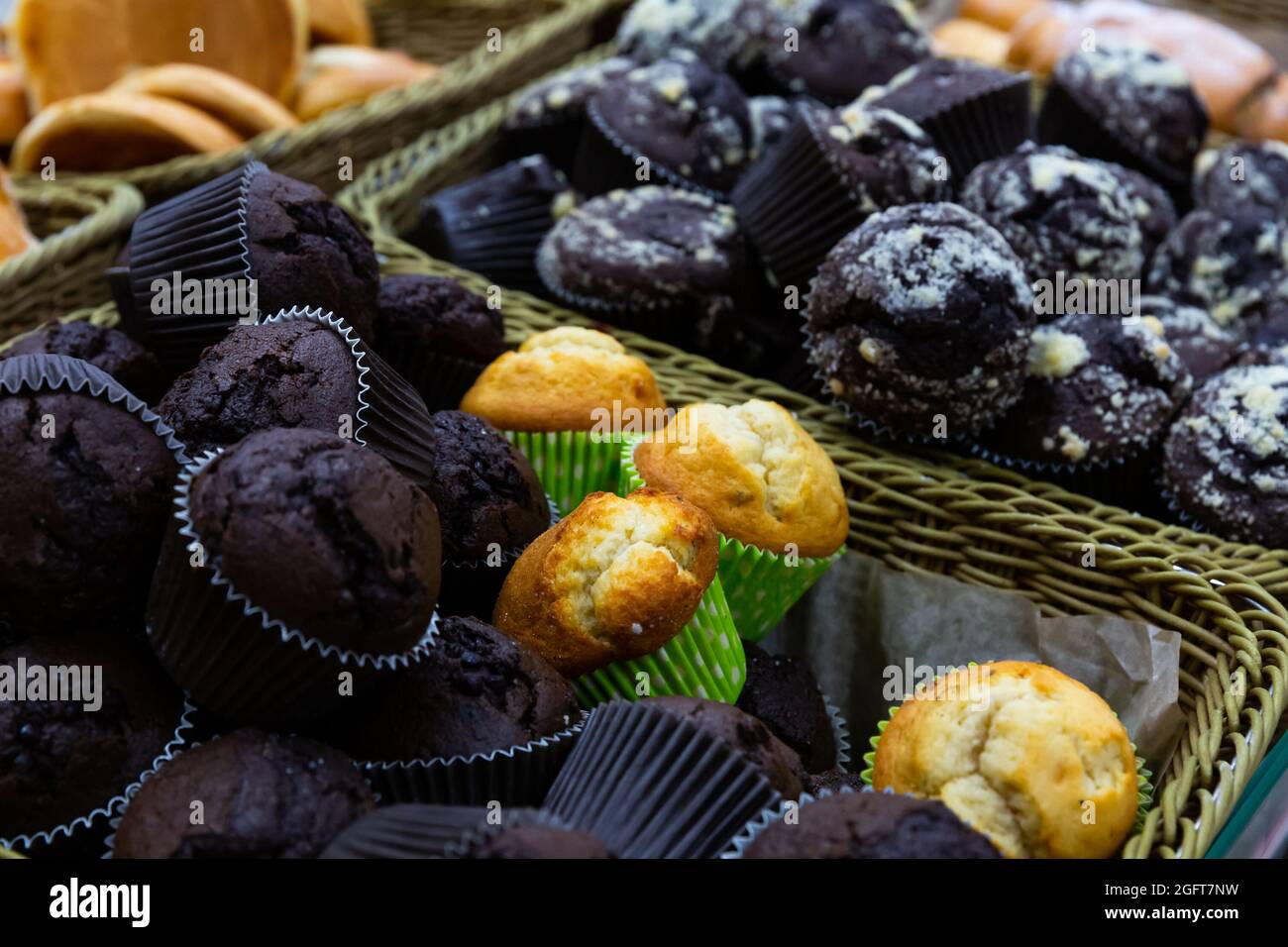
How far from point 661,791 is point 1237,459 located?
1579 millimetres

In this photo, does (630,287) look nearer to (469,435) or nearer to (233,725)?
(469,435)

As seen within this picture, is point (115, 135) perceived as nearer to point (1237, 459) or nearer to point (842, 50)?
point (842, 50)

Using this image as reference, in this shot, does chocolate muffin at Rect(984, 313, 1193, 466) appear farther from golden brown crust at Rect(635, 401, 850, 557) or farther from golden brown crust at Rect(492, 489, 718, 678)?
golden brown crust at Rect(492, 489, 718, 678)

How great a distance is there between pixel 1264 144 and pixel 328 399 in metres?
3.04

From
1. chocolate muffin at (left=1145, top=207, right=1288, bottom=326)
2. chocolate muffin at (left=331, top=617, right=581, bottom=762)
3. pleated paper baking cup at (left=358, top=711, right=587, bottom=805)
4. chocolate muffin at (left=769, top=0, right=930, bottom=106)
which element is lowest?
pleated paper baking cup at (left=358, top=711, right=587, bottom=805)

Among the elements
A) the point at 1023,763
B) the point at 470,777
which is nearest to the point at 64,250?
the point at 470,777

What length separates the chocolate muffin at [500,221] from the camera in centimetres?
324

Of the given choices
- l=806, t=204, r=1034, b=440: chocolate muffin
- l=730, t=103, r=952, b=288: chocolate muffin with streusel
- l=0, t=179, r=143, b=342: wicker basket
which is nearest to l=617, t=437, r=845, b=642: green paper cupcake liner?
l=806, t=204, r=1034, b=440: chocolate muffin

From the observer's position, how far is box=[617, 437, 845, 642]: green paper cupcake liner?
2263mm

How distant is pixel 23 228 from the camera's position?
3.28m

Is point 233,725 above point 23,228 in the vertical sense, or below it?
below

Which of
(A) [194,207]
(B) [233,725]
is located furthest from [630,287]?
(B) [233,725]

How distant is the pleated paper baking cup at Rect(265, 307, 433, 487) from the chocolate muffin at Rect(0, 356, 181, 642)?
30 cm
